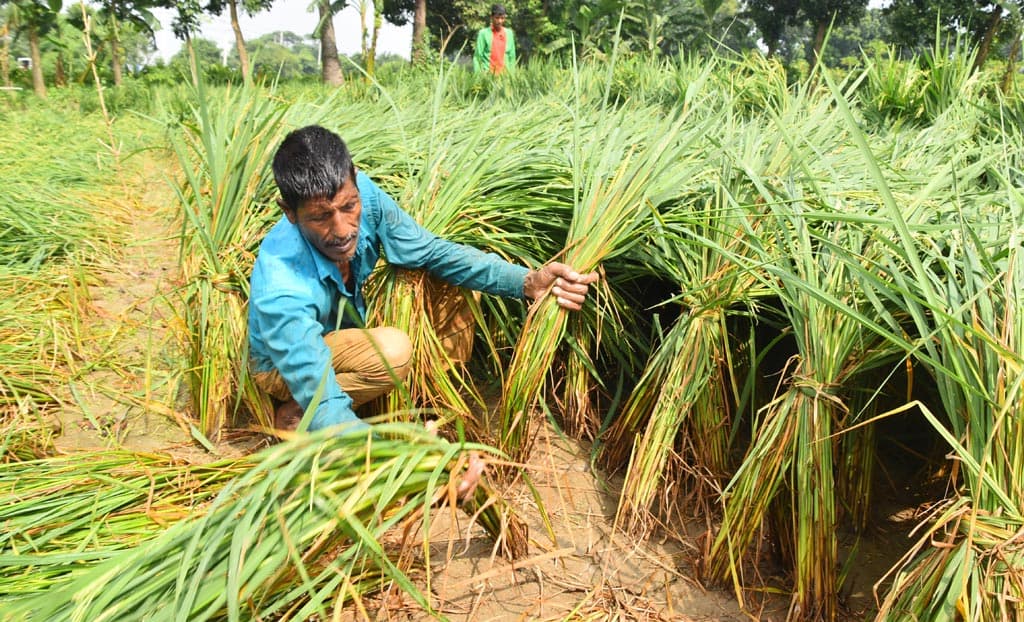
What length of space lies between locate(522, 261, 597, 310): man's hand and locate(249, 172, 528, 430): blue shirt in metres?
0.10

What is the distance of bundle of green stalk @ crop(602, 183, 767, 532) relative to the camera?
1.80 metres

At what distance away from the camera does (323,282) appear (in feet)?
6.26

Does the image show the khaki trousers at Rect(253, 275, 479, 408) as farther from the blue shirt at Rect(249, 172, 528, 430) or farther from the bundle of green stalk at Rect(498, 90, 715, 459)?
the bundle of green stalk at Rect(498, 90, 715, 459)

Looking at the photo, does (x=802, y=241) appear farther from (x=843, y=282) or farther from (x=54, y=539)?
(x=54, y=539)

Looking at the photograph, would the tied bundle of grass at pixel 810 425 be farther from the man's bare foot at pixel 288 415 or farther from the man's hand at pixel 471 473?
the man's bare foot at pixel 288 415

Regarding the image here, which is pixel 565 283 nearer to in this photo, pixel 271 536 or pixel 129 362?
pixel 271 536

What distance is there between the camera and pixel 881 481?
1.98 metres

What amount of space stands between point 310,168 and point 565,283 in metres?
0.75

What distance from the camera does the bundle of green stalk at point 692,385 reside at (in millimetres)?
1803

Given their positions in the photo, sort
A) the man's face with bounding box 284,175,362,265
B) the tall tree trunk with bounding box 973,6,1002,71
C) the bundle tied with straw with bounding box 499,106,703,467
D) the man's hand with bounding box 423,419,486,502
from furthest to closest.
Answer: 1. the tall tree trunk with bounding box 973,6,1002,71
2. the bundle tied with straw with bounding box 499,106,703,467
3. the man's face with bounding box 284,175,362,265
4. the man's hand with bounding box 423,419,486,502

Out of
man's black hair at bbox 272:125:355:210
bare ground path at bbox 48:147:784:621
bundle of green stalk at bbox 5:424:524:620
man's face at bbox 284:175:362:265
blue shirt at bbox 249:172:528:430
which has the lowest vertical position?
bare ground path at bbox 48:147:784:621

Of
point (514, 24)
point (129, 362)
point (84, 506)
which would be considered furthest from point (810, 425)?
point (514, 24)

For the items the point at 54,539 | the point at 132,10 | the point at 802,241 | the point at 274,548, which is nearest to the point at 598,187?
the point at 802,241

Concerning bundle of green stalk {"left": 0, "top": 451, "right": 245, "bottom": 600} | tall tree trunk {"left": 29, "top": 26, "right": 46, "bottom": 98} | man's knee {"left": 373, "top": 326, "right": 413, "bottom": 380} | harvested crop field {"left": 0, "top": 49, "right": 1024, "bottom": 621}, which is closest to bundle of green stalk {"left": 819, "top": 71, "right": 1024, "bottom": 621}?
harvested crop field {"left": 0, "top": 49, "right": 1024, "bottom": 621}
